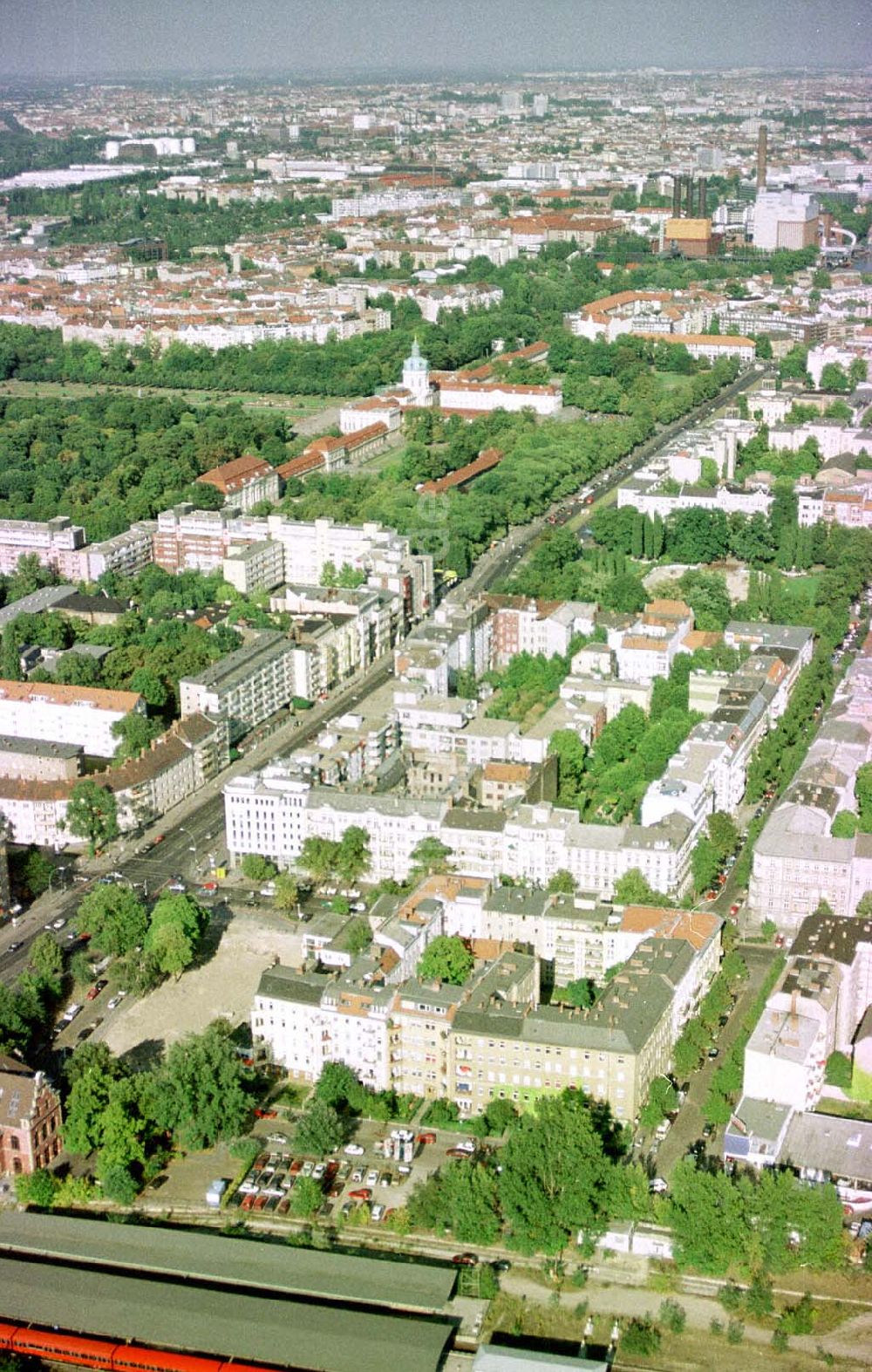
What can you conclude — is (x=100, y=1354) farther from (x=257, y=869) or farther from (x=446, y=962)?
(x=257, y=869)

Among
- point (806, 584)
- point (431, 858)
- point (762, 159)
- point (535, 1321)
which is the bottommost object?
point (535, 1321)

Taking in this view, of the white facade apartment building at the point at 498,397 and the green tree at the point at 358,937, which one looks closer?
the green tree at the point at 358,937

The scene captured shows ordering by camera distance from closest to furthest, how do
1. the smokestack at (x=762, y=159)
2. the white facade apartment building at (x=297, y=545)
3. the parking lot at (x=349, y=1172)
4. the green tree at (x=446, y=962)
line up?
the parking lot at (x=349, y=1172), the green tree at (x=446, y=962), the white facade apartment building at (x=297, y=545), the smokestack at (x=762, y=159)

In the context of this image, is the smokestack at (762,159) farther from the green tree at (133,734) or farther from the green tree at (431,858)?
the green tree at (431,858)

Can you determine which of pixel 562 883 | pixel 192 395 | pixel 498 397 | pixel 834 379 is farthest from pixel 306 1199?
pixel 192 395

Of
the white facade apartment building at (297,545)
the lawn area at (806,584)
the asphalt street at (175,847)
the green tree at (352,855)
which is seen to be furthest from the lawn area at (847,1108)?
the lawn area at (806,584)

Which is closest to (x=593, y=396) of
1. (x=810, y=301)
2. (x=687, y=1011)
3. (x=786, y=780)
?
(x=810, y=301)

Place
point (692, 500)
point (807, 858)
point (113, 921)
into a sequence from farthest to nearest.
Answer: point (692, 500), point (807, 858), point (113, 921)

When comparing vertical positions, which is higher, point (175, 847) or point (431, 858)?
point (431, 858)
